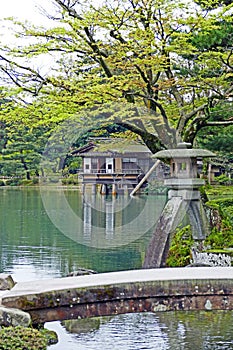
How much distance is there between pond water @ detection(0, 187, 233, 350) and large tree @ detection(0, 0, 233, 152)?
112 inches

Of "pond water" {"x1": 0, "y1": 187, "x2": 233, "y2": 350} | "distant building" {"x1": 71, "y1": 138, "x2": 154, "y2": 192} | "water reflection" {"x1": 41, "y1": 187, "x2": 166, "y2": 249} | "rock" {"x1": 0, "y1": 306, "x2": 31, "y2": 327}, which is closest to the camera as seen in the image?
"rock" {"x1": 0, "y1": 306, "x2": 31, "y2": 327}

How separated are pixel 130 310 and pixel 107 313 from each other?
221 mm

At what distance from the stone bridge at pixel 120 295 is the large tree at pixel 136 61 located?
15.6 feet

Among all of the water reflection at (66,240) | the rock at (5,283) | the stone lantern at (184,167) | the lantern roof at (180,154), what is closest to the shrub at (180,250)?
the stone lantern at (184,167)

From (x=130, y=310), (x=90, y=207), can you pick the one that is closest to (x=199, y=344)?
(x=130, y=310)

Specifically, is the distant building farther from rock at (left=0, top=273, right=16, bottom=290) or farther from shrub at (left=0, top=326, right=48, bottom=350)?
shrub at (left=0, top=326, right=48, bottom=350)

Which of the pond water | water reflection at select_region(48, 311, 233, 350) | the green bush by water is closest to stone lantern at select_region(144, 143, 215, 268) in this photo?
the pond water

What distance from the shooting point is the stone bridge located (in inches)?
203

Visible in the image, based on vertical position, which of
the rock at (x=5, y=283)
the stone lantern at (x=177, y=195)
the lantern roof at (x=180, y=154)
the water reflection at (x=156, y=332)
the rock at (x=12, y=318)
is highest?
the lantern roof at (x=180, y=154)

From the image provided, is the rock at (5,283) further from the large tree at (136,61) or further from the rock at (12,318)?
the large tree at (136,61)

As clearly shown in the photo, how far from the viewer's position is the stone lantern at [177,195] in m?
9.06

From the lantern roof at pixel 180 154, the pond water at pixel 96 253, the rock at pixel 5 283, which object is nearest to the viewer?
the rock at pixel 5 283

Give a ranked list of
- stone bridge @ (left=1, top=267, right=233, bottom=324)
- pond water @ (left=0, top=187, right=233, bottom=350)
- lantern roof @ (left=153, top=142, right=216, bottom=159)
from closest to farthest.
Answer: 1. stone bridge @ (left=1, top=267, right=233, bottom=324)
2. pond water @ (left=0, top=187, right=233, bottom=350)
3. lantern roof @ (left=153, top=142, right=216, bottom=159)

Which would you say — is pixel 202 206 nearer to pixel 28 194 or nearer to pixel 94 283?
pixel 94 283
